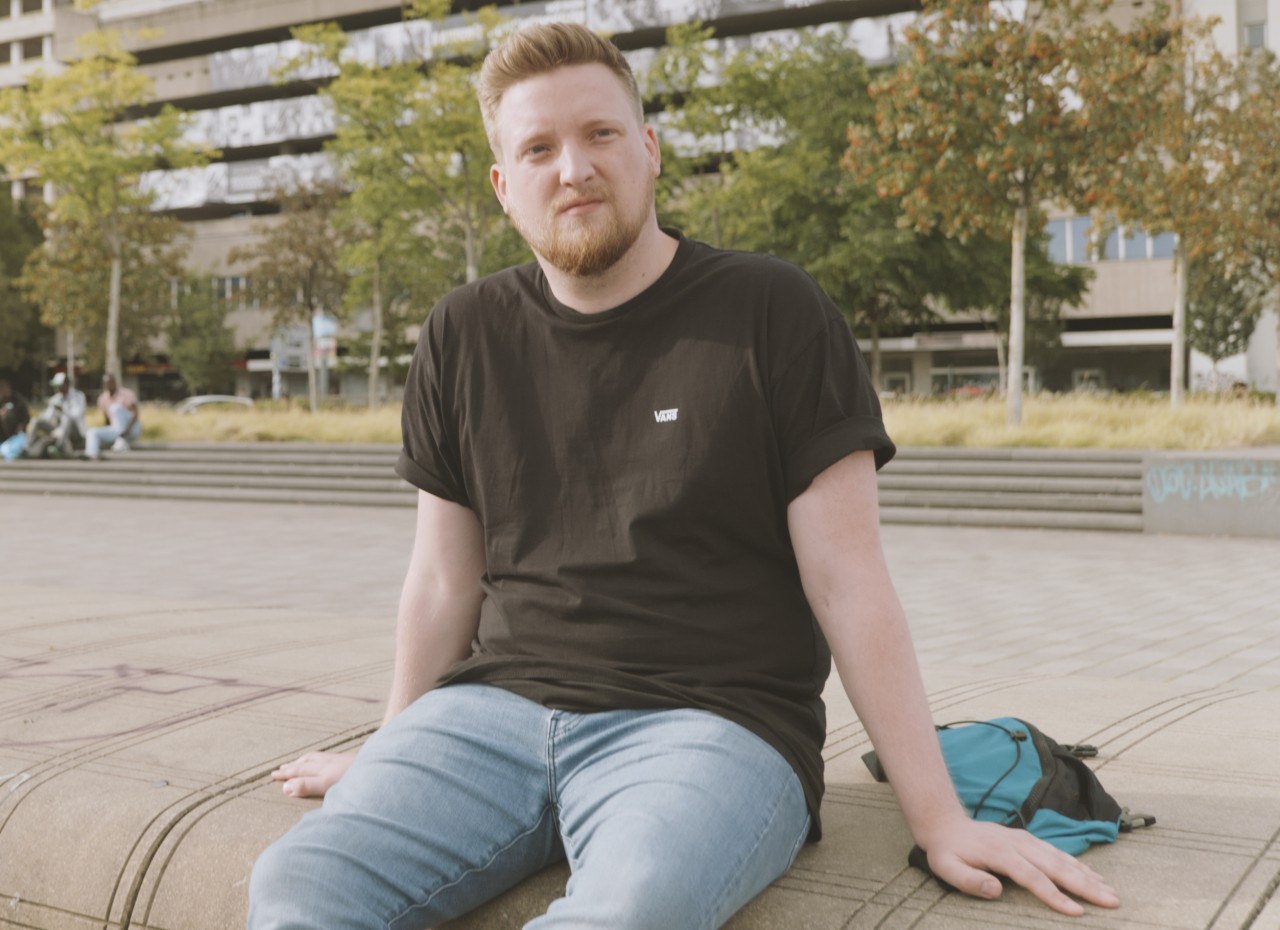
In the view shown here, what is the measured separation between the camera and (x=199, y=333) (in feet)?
181

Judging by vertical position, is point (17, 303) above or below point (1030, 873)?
above

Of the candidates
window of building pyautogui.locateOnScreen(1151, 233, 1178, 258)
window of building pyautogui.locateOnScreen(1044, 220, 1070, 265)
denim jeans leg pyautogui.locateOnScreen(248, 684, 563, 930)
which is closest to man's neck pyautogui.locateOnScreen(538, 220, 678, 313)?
denim jeans leg pyautogui.locateOnScreen(248, 684, 563, 930)

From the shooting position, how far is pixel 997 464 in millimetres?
15008

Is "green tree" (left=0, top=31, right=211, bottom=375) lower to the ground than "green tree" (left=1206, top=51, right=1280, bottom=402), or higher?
higher

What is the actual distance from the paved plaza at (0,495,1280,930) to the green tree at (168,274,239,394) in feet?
167

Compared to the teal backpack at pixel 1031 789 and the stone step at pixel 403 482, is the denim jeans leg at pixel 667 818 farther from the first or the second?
the stone step at pixel 403 482

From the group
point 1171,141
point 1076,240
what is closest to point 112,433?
point 1171,141

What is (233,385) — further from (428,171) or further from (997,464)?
(997,464)

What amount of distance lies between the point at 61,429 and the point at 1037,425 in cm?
1513

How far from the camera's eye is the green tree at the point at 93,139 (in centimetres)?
2861

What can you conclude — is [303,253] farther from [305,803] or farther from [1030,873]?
[1030,873]

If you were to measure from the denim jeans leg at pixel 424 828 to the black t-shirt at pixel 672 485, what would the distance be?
107 millimetres

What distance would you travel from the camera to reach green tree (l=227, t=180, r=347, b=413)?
1435 inches

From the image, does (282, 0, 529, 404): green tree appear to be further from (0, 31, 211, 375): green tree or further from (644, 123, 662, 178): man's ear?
(644, 123, 662, 178): man's ear
